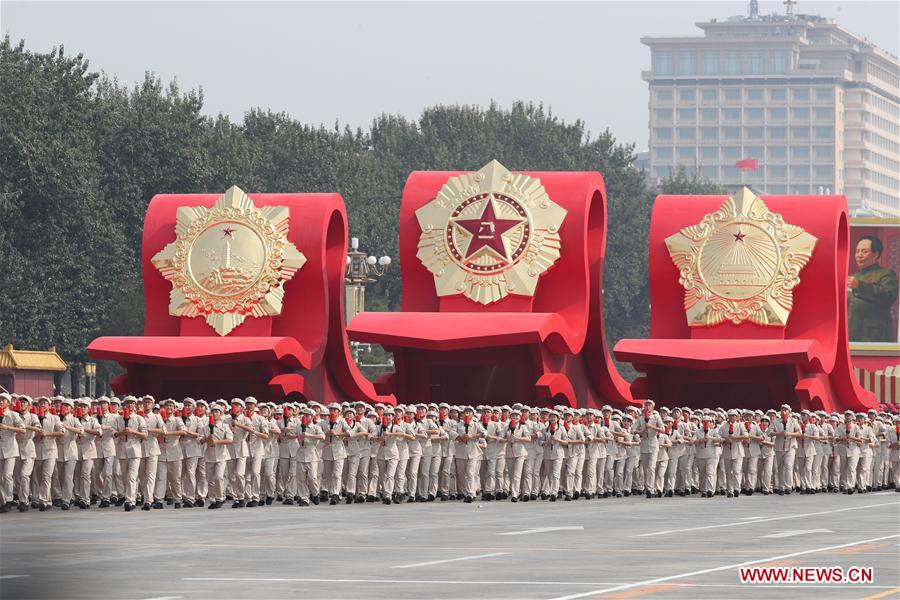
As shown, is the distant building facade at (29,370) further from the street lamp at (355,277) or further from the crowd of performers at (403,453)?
the crowd of performers at (403,453)

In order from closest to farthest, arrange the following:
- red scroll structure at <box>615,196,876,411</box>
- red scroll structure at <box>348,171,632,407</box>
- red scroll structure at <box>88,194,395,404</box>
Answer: red scroll structure at <box>88,194,395,404</box>, red scroll structure at <box>348,171,632,407</box>, red scroll structure at <box>615,196,876,411</box>

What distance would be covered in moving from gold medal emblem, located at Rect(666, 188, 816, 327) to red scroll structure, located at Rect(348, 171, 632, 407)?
6.90 feet

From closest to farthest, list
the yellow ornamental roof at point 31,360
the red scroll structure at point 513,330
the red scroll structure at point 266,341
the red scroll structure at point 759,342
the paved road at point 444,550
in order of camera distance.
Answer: the paved road at point 444,550, the red scroll structure at point 266,341, the red scroll structure at point 513,330, the red scroll structure at point 759,342, the yellow ornamental roof at point 31,360

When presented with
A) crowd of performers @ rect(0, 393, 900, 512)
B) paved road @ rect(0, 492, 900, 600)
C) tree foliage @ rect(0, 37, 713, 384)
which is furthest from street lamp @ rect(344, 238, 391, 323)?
paved road @ rect(0, 492, 900, 600)

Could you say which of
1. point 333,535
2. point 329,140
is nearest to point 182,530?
point 333,535

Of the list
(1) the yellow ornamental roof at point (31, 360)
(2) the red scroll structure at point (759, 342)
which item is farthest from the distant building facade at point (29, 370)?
(2) the red scroll structure at point (759, 342)

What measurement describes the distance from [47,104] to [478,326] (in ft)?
68.8

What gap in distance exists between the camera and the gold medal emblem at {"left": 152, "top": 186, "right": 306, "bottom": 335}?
37281 millimetres

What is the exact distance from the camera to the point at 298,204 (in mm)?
38031

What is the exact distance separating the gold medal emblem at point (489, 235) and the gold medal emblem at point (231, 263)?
10.3ft

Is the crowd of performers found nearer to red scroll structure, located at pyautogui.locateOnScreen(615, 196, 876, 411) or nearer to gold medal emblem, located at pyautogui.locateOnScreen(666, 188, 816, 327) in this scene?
red scroll structure, located at pyautogui.locateOnScreen(615, 196, 876, 411)

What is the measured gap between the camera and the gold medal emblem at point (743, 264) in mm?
40062

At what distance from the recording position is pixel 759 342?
127 feet

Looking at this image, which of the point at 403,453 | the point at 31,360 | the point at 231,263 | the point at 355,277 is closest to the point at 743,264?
the point at 231,263
